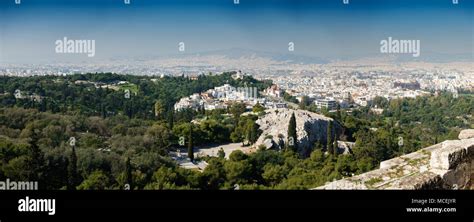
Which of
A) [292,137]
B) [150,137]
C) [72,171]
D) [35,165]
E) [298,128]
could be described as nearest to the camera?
[35,165]

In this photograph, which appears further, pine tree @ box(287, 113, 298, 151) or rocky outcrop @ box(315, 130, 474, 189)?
pine tree @ box(287, 113, 298, 151)

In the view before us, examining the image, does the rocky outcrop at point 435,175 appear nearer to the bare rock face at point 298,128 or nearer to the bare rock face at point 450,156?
the bare rock face at point 450,156

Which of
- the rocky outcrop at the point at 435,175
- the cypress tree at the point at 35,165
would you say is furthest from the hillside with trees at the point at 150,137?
the rocky outcrop at the point at 435,175

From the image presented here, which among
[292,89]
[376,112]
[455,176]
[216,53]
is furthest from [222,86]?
[455,176]

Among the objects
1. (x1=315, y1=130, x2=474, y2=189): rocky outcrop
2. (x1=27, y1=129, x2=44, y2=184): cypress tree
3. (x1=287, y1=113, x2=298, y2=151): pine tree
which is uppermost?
(x1=315, y1=130, x2=474, y2=189): rocky outcrop

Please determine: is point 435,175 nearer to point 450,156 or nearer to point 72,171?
point 450,156

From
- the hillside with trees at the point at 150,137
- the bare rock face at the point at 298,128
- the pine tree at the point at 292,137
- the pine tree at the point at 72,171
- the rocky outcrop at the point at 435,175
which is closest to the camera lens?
the rocky outcrop at the point at 435,175

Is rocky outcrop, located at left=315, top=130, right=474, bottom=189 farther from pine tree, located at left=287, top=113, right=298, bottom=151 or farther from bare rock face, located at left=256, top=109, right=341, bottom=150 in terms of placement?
bare rock face, located at left=256, top=109, right=341, bottom=150

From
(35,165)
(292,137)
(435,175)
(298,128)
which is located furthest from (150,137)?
(435,175)

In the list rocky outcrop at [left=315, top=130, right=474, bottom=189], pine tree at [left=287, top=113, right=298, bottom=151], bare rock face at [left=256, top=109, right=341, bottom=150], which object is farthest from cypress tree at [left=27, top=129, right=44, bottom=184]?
pine tree at [left=287, top=113, right=298, bottom=151]
